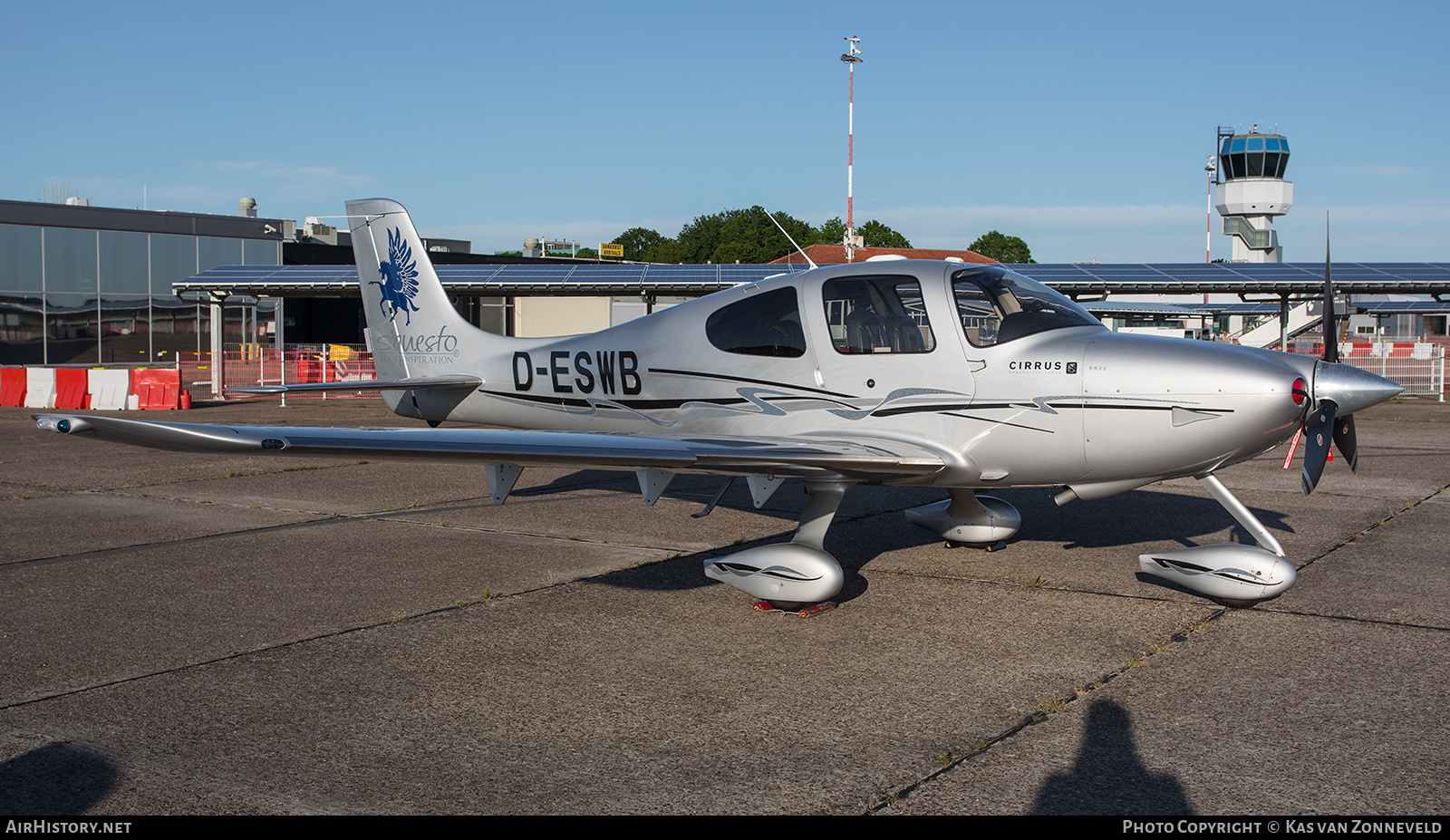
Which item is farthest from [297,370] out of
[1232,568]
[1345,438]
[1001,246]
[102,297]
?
[1001,246]

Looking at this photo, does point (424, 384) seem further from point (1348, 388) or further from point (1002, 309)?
point (1348, 388)

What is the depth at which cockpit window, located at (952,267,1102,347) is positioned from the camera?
6641mm

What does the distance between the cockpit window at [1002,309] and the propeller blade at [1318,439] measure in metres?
1.45

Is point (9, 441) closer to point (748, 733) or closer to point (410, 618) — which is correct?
point (410, 618)

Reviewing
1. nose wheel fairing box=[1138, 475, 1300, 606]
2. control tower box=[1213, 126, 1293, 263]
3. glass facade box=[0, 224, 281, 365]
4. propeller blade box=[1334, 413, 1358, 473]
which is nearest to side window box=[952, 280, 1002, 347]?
nose wheel fairing box=[1138, 475, 1300, 606]

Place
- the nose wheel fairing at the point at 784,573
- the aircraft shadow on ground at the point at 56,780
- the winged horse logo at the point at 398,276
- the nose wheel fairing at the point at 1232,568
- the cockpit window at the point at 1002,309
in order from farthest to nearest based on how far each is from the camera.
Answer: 1. the winged horse logo at the point at 398,276
2. the cockpit window at the point at 1002,309
3. the nose wheel fairing at the point at 1232,568
4. the nose wheel fairing at the point at 784,573
5. the aircraft shadow on ground at the point at 56,780

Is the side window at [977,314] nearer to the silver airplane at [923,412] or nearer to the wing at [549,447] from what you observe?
the silver airplane at [923,412]

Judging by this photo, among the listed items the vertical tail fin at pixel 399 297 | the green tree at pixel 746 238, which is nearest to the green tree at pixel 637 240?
the green tree at pixel 746 238

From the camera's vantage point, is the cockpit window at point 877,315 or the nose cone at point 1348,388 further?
the cockpit window at point 877,315

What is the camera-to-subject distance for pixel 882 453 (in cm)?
657

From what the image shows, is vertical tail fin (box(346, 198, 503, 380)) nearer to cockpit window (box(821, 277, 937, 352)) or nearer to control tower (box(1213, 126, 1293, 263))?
cockpit window (box(821, 277, 937, 352))

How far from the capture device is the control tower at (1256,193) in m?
72.8

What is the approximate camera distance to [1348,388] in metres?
6.00
